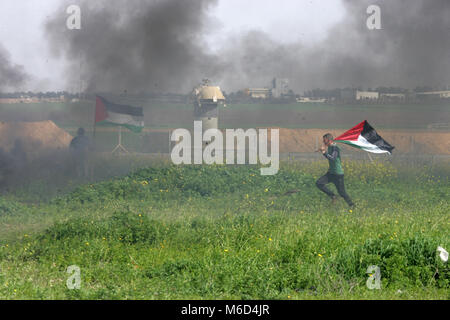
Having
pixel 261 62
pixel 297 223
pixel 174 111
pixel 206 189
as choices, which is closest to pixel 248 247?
pixel 297 223

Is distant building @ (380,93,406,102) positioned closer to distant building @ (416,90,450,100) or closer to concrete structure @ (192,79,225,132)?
distant building @ (416,90,450,100)

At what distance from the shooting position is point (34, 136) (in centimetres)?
1661

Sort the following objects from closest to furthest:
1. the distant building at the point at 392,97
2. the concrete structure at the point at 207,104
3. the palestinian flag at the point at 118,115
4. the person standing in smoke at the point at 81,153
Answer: the person standing in smoke at the point at 81,153 → the palestinian flag at the point at 118,115 → the concrete structure at the point at 207,104 → the distant building at the point at 392,97

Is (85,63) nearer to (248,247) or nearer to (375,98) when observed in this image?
(375,98)

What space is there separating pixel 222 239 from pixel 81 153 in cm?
826

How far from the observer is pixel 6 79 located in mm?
16688

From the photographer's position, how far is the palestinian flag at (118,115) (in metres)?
15.2

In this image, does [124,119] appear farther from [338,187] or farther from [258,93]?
[338,187]

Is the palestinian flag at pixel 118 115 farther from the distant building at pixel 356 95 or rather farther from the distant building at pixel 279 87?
the distant building at pixel 356 95

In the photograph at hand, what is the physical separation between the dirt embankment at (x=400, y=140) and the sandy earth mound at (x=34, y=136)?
706 cm

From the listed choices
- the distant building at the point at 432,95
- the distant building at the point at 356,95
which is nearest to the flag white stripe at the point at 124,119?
the distant building at the point at 356,95

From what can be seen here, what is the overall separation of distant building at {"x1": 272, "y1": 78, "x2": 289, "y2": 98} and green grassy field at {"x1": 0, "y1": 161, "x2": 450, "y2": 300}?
172 inches

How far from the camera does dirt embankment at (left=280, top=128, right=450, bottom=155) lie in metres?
17.4

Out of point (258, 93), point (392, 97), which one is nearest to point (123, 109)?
point (258, 93)
